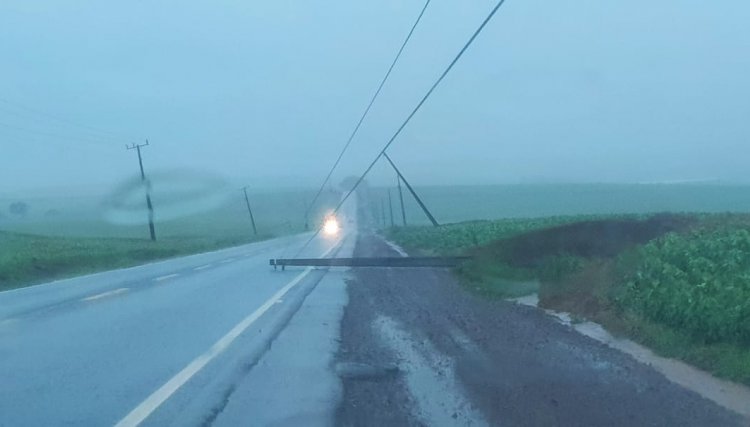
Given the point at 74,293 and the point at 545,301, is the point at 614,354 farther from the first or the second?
the point at 74,293

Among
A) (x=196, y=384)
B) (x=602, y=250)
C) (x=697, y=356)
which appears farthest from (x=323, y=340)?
(x=602, y=250)

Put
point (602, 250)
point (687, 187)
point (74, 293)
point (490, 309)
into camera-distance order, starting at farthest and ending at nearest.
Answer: point (687, 187), point (74, 293), point (602, 250), point (490, 309)

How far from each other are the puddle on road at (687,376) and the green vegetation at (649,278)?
0.15 m

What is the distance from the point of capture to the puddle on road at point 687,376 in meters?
10.4

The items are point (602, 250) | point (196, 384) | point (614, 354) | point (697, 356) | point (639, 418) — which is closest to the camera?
point (639, 418)

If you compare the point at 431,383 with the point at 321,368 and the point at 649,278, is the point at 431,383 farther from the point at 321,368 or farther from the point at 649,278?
the point at 649,278

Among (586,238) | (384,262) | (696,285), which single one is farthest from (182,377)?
(384,262)

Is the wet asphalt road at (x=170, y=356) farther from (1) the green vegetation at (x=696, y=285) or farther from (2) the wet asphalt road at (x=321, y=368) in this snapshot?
(1) the green vegetation at (x=696, y=285)

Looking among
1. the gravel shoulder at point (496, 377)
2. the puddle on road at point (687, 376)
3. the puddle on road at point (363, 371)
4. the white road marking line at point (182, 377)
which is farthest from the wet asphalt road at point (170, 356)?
the puddle on road at point (687, 376)

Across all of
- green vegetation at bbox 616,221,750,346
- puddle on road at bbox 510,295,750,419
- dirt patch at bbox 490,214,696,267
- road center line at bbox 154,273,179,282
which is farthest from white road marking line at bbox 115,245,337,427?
road center line at bbox 154,273,179,282

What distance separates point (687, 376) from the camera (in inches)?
465

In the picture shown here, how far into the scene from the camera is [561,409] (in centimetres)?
980

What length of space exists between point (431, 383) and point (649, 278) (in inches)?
224

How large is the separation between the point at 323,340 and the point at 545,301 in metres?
5.91
